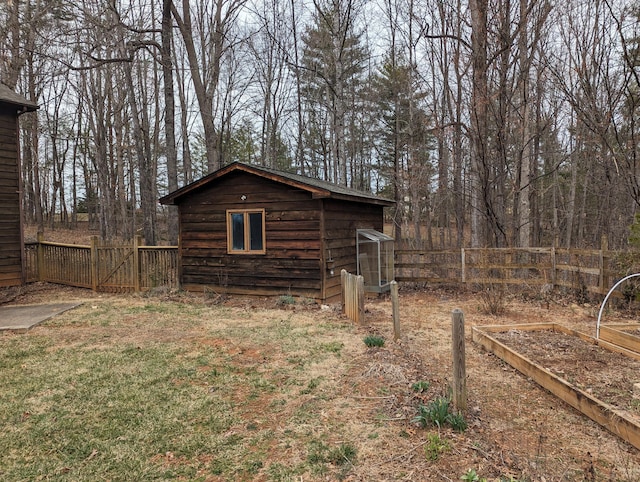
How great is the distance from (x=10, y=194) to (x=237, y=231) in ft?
21.1

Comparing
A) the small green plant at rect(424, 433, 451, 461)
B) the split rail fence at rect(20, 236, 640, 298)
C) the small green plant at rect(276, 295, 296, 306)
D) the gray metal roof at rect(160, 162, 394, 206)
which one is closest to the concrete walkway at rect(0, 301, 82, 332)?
the split rail fence at rect(20, 236, 640, 298)

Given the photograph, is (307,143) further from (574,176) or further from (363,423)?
(363,423)

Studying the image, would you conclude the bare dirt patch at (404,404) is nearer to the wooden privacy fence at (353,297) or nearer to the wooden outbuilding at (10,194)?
the wooden privacy fence at (353,297)

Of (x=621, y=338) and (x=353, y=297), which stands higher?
(x=353, y=297)

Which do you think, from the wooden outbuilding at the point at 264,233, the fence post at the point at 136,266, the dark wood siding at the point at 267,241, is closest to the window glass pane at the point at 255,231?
the wooden outbuilding at the point at 264,233

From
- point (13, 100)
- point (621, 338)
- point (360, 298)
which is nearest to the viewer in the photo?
point (621, 338)

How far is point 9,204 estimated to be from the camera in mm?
10891

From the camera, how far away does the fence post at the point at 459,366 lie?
346 centimetres

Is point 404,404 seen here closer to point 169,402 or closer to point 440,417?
point 440,417

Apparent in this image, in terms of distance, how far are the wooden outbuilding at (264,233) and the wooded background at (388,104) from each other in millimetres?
3840

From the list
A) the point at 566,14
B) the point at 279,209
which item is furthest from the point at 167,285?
the point at 566,14

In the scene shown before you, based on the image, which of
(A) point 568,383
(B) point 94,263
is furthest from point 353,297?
(B) point 94,263

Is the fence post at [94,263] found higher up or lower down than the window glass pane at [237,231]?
lower down

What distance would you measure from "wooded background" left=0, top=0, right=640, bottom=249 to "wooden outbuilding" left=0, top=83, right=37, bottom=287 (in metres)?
1.85
